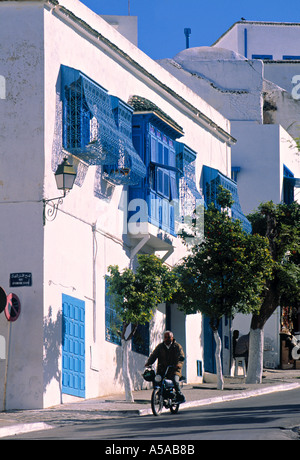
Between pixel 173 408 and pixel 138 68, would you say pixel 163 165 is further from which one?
pixel 173 408

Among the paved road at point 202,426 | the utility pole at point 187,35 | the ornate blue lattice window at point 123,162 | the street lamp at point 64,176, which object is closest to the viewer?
the paved road at point 202,426

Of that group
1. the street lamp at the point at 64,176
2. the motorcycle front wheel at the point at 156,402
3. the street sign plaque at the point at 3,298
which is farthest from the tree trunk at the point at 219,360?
the street sign plaque at the point at 3,298

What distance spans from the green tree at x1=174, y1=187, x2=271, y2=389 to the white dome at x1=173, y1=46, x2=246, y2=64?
14639 mm

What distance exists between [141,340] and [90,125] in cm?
593

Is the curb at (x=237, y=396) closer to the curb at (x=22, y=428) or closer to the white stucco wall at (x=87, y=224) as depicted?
the white stucco wall at (x=87, y=224)

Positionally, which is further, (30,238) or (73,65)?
(73,65)

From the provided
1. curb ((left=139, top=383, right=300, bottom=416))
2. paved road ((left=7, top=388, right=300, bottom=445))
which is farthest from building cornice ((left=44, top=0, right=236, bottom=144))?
paved road ((left=7, top=388, right=300, bottom=445))

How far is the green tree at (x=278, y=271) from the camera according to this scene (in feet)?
89.6

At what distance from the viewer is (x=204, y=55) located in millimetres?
39219

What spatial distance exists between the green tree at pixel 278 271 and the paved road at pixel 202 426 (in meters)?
7.46

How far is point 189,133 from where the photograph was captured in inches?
1139

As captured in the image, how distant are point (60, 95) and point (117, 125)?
7.28 feet
